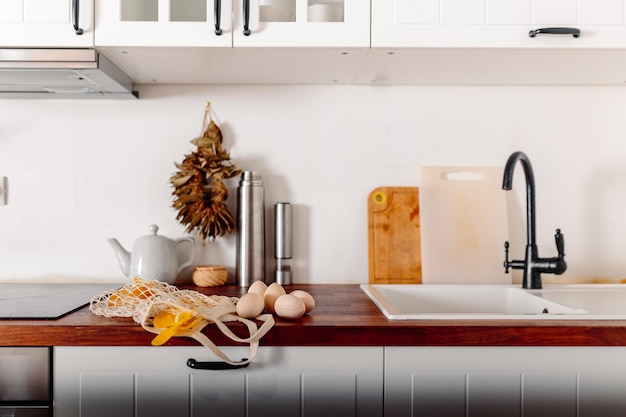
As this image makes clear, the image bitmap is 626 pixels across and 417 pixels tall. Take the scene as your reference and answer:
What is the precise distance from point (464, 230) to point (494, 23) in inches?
24.2

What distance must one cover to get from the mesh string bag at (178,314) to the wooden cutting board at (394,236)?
0.59 metres

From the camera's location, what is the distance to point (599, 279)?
1634 mm

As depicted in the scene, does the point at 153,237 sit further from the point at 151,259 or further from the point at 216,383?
the point at 216,383

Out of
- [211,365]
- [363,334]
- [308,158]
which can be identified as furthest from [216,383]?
[308,158]

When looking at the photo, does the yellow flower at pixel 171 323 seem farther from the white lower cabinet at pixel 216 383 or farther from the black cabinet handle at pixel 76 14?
the black cabinet handle at pixel 76 14

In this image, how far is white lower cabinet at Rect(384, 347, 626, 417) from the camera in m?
1.01

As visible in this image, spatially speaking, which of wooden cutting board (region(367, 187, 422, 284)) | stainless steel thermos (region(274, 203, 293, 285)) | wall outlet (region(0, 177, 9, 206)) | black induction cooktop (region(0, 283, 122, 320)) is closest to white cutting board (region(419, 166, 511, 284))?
wooden cutting board (region(367, 187, 422, 284))

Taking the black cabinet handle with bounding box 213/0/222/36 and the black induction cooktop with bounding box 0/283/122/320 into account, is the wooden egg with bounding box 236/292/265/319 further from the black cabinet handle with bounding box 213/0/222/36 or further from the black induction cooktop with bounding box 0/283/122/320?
the black cabinet handle with bounding box 213/0/222/36

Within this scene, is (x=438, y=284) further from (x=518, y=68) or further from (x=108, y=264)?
(x=108, y=264)

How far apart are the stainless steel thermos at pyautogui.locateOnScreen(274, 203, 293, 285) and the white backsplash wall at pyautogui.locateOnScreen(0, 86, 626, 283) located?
0.21 ft

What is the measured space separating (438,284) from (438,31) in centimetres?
73

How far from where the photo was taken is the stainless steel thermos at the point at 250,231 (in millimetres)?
1521

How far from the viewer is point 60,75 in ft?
4.42

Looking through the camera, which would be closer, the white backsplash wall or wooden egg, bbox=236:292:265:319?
wooden egg, bbox=236:292:265:319
